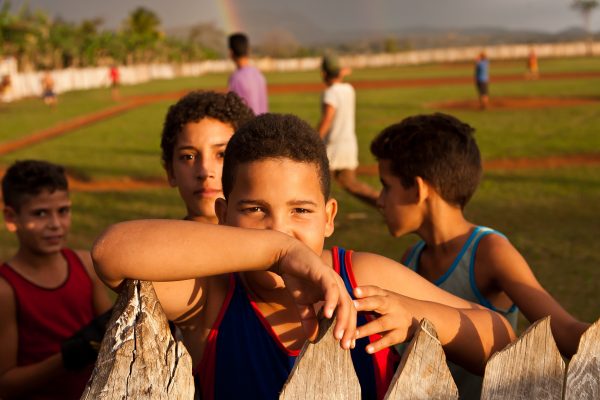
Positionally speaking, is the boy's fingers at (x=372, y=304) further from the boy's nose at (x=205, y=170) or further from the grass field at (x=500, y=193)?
the grass field at (x=500, y=193)

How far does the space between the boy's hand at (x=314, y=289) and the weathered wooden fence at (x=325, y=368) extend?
0.03 m

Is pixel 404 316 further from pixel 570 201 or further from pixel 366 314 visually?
pixel 570 201

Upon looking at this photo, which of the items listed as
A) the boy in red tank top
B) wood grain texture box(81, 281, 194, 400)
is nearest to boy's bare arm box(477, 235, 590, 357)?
wood grain texture box(81, 281, 194, 400)

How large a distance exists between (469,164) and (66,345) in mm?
1853

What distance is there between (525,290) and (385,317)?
1.14m

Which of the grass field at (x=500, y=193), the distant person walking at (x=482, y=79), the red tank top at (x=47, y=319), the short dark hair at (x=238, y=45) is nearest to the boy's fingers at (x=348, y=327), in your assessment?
the red tank top at (x=47, y=319)

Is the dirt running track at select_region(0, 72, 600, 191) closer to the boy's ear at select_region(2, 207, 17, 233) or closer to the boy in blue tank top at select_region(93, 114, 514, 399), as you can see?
the boy's ear at select_region(2, 207, 17, 233)

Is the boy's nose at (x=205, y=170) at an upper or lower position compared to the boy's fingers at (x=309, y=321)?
upper

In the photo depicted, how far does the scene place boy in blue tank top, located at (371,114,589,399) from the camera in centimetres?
296

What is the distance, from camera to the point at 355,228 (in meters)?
8.71

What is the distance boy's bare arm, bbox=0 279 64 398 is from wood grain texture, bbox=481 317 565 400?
214 cm

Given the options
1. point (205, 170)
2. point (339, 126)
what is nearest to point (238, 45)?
point (339, 126)

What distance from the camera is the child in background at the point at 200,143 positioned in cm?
331

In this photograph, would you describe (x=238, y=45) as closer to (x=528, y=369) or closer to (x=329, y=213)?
(x=329, y=213)
